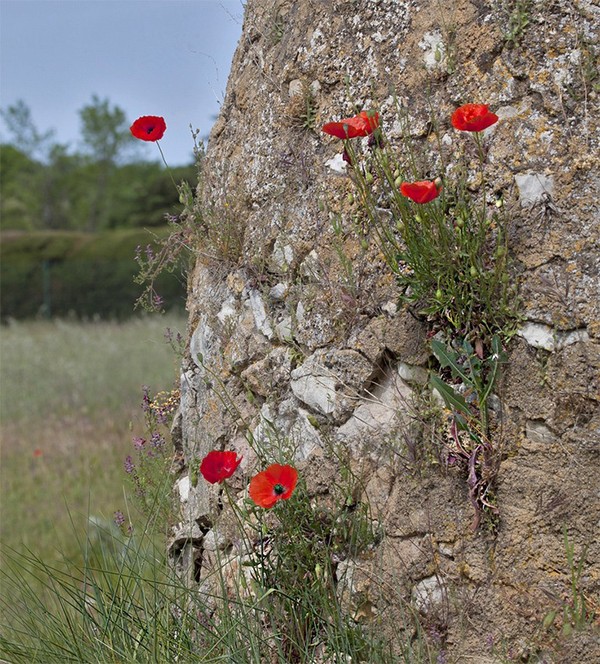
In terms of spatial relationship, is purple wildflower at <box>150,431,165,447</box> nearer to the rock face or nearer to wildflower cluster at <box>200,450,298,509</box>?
the rock face

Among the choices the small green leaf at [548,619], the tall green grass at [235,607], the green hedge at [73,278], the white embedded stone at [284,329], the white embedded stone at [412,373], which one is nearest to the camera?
the small green leaf at [548,619]

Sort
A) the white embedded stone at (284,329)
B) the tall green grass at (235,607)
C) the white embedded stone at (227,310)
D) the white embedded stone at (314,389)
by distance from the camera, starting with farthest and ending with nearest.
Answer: the white embedded stone at (227,310) < the white embedded stone at (284,329) < the white embedded stone at (314,389) < the tall green grass at (235,607)

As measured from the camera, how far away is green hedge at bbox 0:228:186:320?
21219 millimetres

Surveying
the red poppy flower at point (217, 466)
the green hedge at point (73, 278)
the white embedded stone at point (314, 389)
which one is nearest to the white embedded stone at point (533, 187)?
the white embedded stone at point (314, 389)

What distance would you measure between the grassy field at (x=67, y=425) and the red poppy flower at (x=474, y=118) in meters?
1.63

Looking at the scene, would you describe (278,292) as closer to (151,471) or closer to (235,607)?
(151,471)

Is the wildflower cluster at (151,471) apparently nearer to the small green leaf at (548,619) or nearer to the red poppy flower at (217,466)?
the red poppy flower at (217,466)

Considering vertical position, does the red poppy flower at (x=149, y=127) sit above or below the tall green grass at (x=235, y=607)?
above

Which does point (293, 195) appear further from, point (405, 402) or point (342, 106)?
point (405, 402)

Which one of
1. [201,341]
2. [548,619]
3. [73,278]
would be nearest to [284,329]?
[201,341]

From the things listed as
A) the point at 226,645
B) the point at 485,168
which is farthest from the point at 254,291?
the point at 226,645

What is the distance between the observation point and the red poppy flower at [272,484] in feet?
6.86

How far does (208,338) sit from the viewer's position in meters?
2.96

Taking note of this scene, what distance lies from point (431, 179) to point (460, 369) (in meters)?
0.57
